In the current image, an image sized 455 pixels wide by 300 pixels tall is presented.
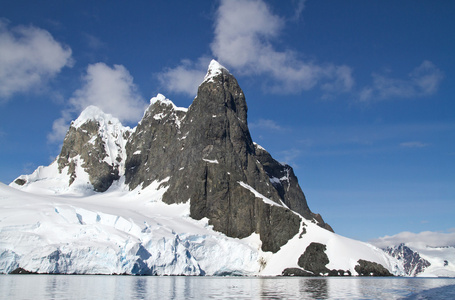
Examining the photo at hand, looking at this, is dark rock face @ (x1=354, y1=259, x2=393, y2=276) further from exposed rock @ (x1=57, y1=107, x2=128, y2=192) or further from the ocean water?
exposed rock @ (x1=57, y1=107, x2=128, y2=192)

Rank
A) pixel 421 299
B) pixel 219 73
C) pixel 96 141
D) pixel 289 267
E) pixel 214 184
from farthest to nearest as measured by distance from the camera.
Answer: pixel 96 141
pixel 219 73
pixel 214 184
pixel 289 267
pixel 421 299

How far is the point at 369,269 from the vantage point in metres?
92.9

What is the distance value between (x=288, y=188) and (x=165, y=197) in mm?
57127

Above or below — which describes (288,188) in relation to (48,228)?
above

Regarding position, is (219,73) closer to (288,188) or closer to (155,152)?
(155,152)

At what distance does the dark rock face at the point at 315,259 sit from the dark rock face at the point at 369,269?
6.82 m

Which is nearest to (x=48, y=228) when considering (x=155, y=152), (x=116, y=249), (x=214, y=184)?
(x=116, y=249)

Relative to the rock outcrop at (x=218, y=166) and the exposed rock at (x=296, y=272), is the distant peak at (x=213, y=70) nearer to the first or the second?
the rock outcrop at (x=218, y=166)

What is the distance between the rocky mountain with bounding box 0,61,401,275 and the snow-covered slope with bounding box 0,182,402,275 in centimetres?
25

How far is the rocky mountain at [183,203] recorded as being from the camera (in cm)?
8588

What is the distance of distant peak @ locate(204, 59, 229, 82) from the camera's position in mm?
159125

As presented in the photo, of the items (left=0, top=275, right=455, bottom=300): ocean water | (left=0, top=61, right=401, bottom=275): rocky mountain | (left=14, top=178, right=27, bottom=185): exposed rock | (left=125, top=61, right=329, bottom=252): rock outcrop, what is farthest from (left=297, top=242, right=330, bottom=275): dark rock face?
(left=14, top=178, right=27, bottom=185): exposed rock

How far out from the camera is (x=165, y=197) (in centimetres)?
13712

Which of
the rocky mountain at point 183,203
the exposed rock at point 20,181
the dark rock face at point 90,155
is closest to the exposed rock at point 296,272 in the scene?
the rocky mountain at point 183,203
